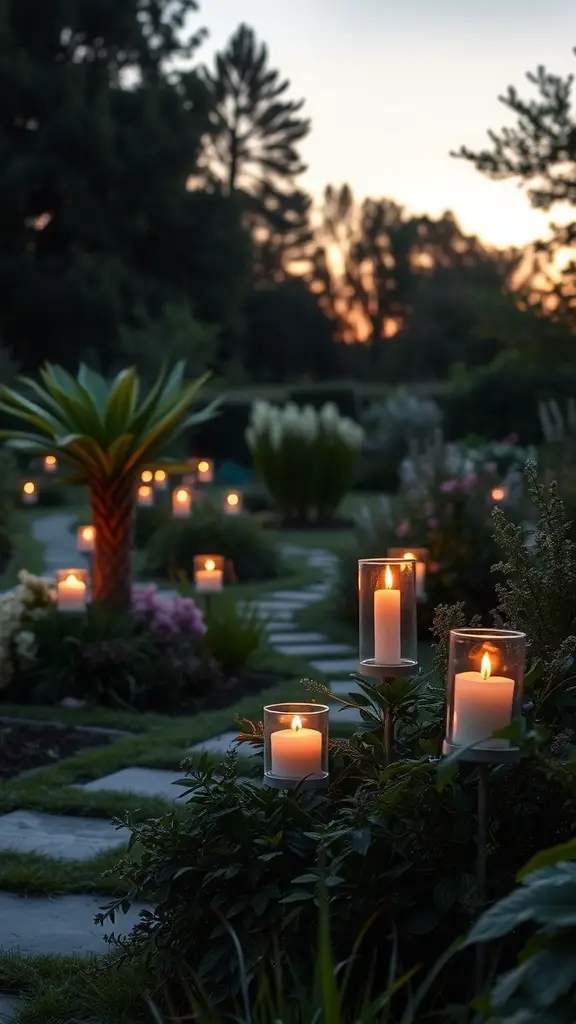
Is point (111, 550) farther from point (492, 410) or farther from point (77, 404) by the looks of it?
point (492, 410)

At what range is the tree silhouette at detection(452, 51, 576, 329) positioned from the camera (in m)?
8.33

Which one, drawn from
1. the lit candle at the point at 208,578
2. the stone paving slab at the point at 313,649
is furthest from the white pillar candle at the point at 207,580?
the stone paving slab at the point at 313,649

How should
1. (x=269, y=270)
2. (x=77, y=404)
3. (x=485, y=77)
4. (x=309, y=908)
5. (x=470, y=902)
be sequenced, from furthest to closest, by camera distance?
(x=269, y=270), (x=485, y=77), (x=77, y=404), (x=309, y=908), (x=470, y=902)

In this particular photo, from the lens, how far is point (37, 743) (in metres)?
4.55

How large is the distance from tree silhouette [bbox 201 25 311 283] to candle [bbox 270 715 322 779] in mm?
→ 38526

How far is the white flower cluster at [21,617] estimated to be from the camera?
5.36 metres

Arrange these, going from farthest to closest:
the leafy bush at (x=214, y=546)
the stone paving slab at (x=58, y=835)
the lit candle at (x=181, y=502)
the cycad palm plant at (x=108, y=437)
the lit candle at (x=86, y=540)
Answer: the leafy bush at (x=214, y=546)
the lit candle at (x=181, y=502)
the lit candle at (x=86, y=540)
the cycad palm plant at (x=108, y=437)
the stone paving slab at (x=58, y=835)

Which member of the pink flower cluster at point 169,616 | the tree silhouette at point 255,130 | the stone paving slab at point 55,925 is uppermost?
the tree silhouette at point 255,130

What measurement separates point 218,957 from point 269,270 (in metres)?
42.0

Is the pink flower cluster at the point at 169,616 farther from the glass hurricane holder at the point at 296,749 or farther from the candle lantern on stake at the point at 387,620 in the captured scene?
the glass hurricane holder at the point at 296,749

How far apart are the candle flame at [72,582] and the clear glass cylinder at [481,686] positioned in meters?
3.67

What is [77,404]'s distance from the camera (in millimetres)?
5348

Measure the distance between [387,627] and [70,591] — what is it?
10.5 feet

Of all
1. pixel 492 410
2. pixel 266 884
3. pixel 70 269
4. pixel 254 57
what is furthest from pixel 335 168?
pixel 266 884
